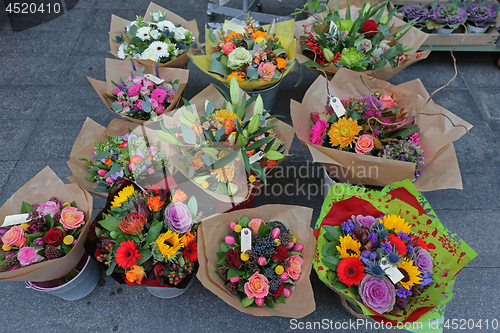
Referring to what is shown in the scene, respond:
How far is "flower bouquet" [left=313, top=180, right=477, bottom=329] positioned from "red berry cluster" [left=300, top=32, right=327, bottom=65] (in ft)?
3.21

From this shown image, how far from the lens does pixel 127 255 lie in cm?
110

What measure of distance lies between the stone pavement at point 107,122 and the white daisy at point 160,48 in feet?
2.17

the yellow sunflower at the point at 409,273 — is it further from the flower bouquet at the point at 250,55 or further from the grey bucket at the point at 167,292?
the flower bouquet at the point at 250,55

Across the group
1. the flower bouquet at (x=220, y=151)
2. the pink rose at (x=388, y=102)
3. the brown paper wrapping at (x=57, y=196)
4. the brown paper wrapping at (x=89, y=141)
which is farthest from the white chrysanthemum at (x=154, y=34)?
the pink rose at (x=388, y=102)

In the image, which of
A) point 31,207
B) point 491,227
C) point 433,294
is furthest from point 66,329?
point 491,227

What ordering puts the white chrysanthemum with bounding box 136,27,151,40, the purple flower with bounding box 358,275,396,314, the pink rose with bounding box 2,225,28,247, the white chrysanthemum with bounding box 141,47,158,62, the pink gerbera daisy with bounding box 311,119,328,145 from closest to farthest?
the purple flower with bounding box 358,275,396,314 < the pink rose with bounding box 2,225,28,247 < the pink gerbera daisy with bounding box 311,119,328,145 < the white chrysanthemum with bounding box 141,47,158,62 < the white chrysanthemum with bounding box 136,27,151,40

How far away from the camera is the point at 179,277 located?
123 centimetres

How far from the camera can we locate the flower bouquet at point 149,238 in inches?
44.6

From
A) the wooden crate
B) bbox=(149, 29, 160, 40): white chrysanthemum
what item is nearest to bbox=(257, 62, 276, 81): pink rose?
bbox=(149, 29, 160, 40): white chrysanthemum

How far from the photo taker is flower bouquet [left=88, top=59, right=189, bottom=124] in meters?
1.64

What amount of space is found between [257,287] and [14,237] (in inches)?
40.3

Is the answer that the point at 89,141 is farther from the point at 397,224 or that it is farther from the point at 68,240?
the point at 397,224

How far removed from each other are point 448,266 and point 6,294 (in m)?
2.25

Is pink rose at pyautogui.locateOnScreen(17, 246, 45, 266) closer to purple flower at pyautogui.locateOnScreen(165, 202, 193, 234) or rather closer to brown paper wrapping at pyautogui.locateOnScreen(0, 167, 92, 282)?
brown paper wrapping at pyautogui.locateOnScreen(0, 167, 92, 282)
